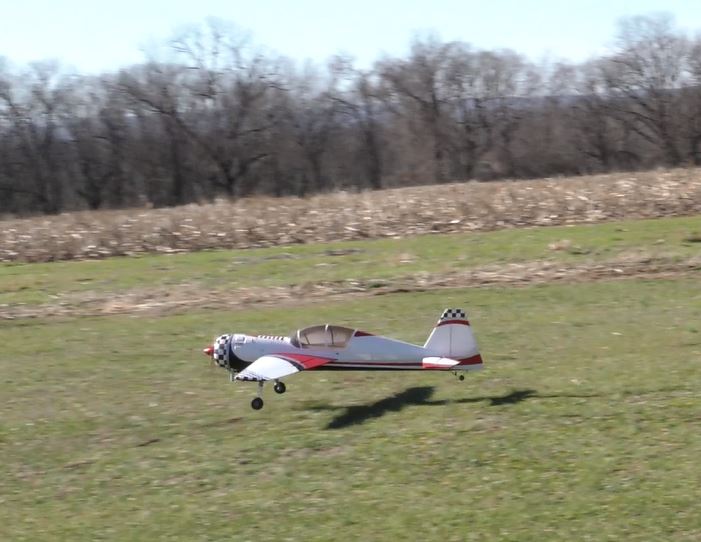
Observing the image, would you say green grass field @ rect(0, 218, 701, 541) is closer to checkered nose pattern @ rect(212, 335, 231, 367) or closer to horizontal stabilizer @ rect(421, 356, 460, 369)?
horizontal stabilizer @ rect(421, 356, 460, 369)

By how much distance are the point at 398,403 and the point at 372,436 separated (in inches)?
52.3

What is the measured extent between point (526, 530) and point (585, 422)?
2.88 metres

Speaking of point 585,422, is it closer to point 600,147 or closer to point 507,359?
point 507,359

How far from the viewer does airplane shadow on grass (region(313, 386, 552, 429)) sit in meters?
12.2

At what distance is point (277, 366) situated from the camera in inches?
477

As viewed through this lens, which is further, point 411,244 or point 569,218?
point 569,218

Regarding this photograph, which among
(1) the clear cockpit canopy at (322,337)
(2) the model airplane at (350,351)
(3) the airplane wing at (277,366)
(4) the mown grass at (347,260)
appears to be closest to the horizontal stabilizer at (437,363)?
(2) the model airplane at (350,351)

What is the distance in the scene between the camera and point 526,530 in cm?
894

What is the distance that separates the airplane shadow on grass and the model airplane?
0.46 metres

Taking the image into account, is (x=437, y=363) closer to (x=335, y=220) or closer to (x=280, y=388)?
(x=280, y=388)

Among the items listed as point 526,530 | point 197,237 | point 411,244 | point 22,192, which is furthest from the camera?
point 22,192

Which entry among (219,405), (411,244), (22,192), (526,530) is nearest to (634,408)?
(526,530)

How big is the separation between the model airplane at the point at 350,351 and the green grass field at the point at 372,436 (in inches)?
21.2

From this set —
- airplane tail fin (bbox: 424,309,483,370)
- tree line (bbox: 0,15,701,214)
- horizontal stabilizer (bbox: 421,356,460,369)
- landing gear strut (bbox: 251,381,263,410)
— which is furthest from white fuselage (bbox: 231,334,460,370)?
tree line (bbox: 0,15,701,214)
